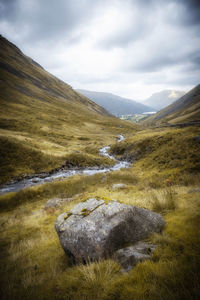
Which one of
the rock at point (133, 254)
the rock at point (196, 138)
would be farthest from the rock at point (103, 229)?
the rock at point (196, 138)

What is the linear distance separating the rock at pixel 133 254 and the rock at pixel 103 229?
1.06 feet

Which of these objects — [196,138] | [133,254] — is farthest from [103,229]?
[196,138]

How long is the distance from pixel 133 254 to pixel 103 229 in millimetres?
1255

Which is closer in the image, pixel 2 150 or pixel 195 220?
pixel 195 220

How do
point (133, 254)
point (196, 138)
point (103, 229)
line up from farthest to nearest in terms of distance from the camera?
point (196, 138)
point (103, 229)
point (133, 254)

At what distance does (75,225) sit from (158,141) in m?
34.9

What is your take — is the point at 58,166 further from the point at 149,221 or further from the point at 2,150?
the point at 149,221

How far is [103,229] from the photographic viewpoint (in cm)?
504

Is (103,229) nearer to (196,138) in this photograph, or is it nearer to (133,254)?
(133,254)

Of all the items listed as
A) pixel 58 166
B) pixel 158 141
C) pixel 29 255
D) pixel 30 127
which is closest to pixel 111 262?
pixel 29 255

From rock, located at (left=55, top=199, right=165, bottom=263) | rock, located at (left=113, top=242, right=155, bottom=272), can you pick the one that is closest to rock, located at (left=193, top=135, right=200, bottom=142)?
rock, located at (left=55, top=199, right=165, bottom=263)

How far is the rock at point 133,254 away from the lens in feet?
13.1

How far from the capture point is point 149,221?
18.4 feet

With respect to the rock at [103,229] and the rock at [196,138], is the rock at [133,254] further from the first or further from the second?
the rock at [196,138]
